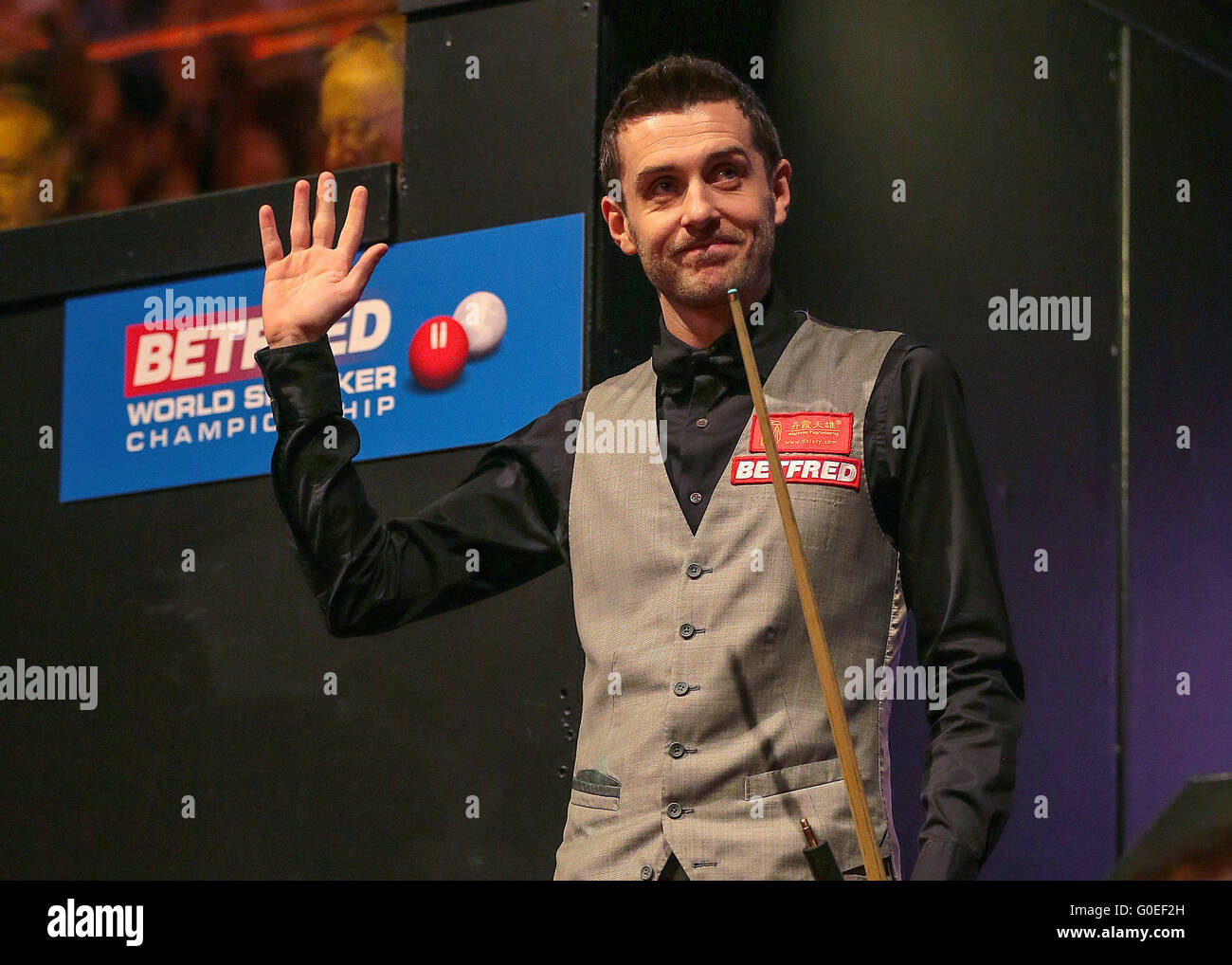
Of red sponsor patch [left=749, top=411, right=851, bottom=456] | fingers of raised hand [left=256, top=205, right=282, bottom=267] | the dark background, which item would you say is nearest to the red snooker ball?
the dark background

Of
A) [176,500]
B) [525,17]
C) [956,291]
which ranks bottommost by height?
[176,500]

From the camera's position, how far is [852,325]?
2.45m

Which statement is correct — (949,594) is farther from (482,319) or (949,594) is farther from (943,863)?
(482,319)

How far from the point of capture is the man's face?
1984 millimetres

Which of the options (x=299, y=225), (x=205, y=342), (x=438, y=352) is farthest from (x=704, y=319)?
(x=205, y=342)

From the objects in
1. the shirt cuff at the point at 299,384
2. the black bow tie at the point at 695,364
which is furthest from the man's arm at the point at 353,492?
the black bow tie at the point at 695,364

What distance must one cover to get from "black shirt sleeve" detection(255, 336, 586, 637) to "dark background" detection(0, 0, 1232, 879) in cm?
31

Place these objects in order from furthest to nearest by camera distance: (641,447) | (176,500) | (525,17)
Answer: (176,500) → (525,17) → (641,447)

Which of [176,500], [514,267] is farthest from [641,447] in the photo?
[176,500]

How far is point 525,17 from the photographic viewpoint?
261cm

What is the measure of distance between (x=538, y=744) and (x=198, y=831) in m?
0.65

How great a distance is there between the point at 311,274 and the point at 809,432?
2.14 ft

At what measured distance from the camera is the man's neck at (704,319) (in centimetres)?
202
